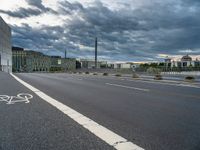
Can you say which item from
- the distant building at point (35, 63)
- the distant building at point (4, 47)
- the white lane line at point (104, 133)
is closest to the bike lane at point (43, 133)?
the white lane line at point (104, 133)

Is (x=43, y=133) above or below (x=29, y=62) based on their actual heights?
below

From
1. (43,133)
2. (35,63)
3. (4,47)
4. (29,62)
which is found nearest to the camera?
(43,133)

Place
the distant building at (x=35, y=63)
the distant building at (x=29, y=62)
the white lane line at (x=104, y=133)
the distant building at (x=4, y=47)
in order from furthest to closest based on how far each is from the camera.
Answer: the distant building at (x=29, y=62), the distant building at (x=35, y=63), the distant building at (x=4, y=47), the white lane line at (x=104, y=133)

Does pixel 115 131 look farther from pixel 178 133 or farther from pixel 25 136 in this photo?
pixel 25 136

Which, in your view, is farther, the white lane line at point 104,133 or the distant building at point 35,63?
the distant building at point 35,63

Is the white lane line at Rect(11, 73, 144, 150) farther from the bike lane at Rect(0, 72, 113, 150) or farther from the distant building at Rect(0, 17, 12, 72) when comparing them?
the distant building at Rect(0, 17, 12, 72)

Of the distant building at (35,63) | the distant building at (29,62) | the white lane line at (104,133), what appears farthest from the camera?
the distant building at (29,62)

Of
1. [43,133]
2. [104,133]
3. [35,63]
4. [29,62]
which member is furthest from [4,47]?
[104,133]

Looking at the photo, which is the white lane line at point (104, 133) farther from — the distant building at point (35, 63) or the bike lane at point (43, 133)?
the distant building at point (35, 63)

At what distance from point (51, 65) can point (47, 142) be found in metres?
163

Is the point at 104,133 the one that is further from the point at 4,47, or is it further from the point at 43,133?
the point at 4,47

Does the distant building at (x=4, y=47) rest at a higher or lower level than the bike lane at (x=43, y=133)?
higher

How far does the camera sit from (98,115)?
20.1 ft

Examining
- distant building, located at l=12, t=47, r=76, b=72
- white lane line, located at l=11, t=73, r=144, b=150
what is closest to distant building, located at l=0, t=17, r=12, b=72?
distant building, located at l=12, t=47, r=76, b=72
